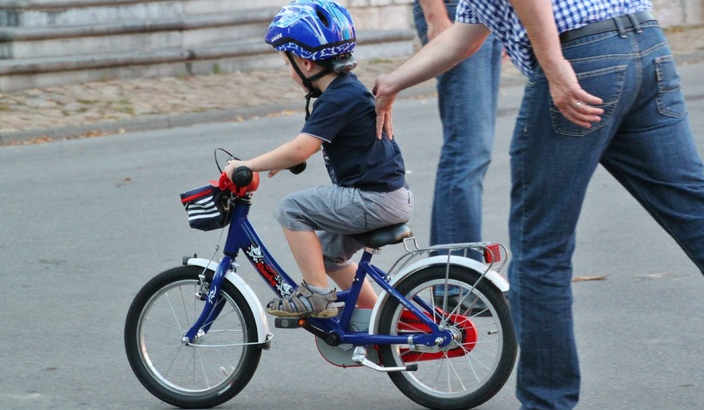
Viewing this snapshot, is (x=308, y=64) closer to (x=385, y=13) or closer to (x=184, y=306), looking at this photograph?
(x=184, y=306)

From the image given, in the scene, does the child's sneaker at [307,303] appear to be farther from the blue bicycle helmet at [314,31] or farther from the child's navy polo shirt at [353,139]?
the blue bicycle helmet at [314,31]

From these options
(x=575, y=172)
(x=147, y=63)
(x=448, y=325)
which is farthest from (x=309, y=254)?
(x=147, y=63)

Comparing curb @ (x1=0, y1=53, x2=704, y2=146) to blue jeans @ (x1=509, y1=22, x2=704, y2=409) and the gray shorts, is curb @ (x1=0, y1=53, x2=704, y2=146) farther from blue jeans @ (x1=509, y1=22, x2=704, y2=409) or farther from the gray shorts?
blue jeans @ (x1=509, y1=22, x2=704, y2=409)

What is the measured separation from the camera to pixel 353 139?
4.10m

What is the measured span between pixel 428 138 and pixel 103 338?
213 inches

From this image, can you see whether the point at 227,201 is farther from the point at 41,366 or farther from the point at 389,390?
the point at 41,366

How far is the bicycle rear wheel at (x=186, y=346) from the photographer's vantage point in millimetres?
4324

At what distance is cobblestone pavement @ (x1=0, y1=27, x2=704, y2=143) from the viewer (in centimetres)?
1261

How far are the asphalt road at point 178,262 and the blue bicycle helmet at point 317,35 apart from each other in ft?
3.91

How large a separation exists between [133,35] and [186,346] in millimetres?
11361

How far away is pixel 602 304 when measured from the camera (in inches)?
216

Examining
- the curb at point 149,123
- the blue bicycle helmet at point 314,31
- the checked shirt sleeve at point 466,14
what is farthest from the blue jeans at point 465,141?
the curb at point 149,123

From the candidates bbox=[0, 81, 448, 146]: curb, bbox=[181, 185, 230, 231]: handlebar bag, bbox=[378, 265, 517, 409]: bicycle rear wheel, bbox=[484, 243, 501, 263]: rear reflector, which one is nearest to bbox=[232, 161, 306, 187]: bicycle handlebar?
bbox=[181, 185, 230, 231]: handlebar bag

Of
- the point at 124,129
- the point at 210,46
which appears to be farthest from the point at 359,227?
the point at 210,46
